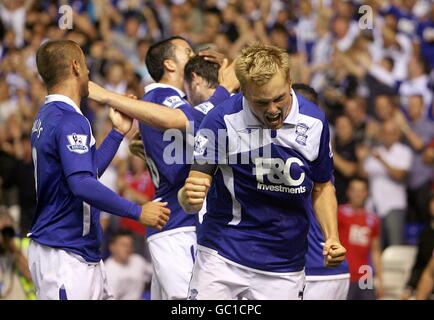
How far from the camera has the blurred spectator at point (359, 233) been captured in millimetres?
12055

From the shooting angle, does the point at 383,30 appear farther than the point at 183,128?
Yes

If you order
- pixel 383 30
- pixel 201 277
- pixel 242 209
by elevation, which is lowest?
pixel 201 277

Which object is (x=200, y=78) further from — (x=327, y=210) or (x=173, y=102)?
(x=327, y=210)

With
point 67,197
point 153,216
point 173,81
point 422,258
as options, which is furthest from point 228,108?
point 422,258

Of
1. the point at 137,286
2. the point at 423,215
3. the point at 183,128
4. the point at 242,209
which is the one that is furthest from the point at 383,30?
the point at 242,209

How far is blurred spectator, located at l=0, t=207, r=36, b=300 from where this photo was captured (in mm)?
11750

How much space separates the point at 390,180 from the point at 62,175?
7521 millimetres

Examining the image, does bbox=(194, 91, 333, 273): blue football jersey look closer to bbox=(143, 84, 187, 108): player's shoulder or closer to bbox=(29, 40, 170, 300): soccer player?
bbox=(29, 40, 170, 300): soccer player

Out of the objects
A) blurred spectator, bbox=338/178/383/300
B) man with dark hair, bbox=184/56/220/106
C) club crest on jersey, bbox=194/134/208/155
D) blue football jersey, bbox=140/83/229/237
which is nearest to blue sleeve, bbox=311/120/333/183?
club crest on jersey, bbox=194/134/208/155

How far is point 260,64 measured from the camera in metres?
6.77

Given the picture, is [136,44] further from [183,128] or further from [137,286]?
[183,128]

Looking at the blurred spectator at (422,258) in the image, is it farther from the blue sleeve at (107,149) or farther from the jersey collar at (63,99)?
the jersey collar at (63,99)
